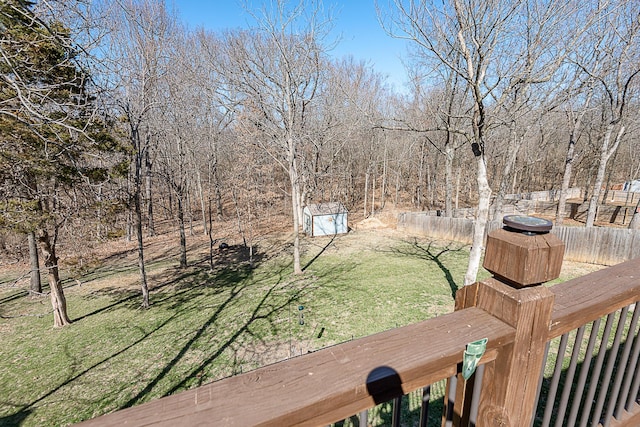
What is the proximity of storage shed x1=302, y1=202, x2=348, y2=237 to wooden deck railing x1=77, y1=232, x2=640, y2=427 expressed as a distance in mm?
14933

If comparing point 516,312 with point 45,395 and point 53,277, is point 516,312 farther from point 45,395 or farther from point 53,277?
point 53,277

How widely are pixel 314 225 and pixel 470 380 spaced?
15.2 meters

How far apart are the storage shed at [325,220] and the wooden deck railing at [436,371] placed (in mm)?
14933

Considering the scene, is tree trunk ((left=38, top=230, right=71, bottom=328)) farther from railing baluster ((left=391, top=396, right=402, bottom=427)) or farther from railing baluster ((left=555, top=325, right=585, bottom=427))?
railing baluster ((left=555, top=325, right=585, bottom=427))

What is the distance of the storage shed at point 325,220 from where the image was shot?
52.9ft

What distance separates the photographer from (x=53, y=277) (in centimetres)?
794

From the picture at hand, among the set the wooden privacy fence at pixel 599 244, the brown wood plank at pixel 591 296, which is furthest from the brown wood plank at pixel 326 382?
the wooden privacy fence at pixel 599 244

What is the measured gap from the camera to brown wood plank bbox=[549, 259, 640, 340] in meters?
0.97

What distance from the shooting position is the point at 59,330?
27.2 feet

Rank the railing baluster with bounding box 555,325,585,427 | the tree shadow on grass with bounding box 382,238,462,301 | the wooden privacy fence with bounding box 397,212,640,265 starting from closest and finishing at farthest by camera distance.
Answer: the railing baluster with bounding box 555,325,585,427, the wooden privacy fence with bounding box 397,212,640,265, the tree shadow on grass with bounding box 382,238,462,301

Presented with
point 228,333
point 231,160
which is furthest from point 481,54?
point 231,160

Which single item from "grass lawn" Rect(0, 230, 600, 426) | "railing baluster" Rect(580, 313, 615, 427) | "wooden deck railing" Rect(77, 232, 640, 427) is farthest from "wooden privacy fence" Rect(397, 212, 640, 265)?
"wooden deck railing" Rect(77, 232, 640, 427)

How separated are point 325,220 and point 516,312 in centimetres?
1542

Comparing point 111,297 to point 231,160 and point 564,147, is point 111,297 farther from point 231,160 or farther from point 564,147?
point 564,147
